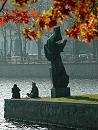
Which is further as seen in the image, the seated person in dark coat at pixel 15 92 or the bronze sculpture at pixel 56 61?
the seated person in dark coat at pixel 15 92

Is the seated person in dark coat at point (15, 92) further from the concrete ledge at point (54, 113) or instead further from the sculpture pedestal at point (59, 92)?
the sculpture pedestal at point (59, 92)

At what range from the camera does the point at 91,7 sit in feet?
53.4

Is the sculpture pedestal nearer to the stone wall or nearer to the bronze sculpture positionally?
the bronze sculpture

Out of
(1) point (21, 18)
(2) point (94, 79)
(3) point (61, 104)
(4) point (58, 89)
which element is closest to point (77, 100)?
(3) point (61, 104)

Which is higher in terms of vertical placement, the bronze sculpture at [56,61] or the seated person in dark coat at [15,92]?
the bronze sculpture at [56,61]

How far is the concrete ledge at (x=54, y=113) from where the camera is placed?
90.8ft

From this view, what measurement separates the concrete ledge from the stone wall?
176ft

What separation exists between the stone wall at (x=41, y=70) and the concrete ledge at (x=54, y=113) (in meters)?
53.6

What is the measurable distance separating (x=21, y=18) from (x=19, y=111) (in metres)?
15.1

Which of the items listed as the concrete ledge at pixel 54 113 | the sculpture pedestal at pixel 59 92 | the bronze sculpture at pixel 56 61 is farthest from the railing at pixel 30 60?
the concrete ledge at pixel 54 113

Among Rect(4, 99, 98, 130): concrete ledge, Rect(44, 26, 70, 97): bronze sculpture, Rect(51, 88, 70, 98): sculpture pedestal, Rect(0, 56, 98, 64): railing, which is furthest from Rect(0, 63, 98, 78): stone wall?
Rect(4, 99, 98, 130): concrete ledge

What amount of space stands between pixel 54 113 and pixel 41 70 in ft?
204

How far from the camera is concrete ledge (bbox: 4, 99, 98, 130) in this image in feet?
90.8

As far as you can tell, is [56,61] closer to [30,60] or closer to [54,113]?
[54,113]
